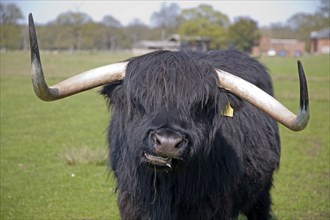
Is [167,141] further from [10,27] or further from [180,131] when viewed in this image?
[10,27]

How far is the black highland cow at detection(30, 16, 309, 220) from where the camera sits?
340 cm

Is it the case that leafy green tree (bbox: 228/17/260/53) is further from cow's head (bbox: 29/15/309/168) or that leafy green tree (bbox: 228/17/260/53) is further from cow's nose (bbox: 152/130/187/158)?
cow's nose (bbox: 152/130/187/158)

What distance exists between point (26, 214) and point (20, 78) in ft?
70.0

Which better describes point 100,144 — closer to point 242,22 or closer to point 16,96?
point 16,96

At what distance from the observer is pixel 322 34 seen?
71938 millimetres

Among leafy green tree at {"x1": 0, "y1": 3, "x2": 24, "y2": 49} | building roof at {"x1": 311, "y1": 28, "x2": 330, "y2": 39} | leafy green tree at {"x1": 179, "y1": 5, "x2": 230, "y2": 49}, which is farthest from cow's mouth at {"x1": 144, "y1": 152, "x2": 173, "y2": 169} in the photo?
building roof at {"x1": 311, "y1": 28, "x2": 330, "y2": 39}

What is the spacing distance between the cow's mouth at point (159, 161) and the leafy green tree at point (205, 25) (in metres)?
65.4

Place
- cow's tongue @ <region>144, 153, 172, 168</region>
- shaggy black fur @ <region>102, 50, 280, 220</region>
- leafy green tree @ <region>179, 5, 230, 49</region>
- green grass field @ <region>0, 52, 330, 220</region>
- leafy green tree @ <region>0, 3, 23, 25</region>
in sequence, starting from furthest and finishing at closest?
leafy green tree @ <region>179, 5, 230, 49</region> → leafy green tree @ <region>0, 3, 23, 25</region> → green grass field @ <region>0, 52, 330, 220</region> → shaggy black fur @ <region>102, 50, 280, 220</region> → cow's tongue @ <region>144, 153, 172, 168</region>

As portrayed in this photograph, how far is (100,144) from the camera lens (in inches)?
482

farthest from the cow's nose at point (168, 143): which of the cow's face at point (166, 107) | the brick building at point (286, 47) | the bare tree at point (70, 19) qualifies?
the brick building at point (286, 47)

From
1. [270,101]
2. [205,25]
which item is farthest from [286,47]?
[270,101]

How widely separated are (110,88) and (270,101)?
143cm

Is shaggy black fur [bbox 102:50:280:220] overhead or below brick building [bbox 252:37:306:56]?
overhead

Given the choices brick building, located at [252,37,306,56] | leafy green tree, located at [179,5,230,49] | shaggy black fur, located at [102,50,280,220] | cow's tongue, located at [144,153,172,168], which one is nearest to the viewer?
cow's tongue, located at [144,153,172,168]
